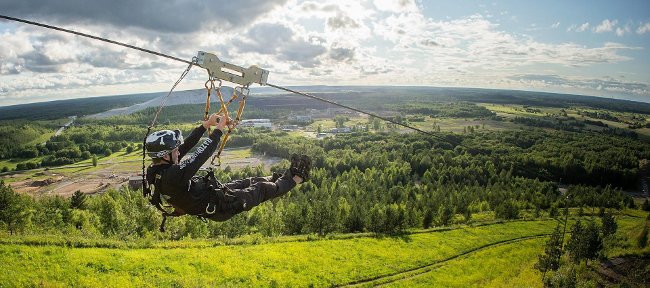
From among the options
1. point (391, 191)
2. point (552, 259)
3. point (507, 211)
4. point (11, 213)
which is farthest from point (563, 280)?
point (11, 213)

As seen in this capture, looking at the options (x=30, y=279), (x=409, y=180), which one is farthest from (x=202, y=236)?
(x=409, y=180)

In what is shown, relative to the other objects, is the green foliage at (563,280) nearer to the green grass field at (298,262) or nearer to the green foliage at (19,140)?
the green grass field at (298,262)

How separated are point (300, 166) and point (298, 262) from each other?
26598 mm

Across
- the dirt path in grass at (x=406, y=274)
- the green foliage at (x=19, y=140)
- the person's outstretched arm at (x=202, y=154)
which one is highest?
the person's outstretched arm at (x=202, y=154)

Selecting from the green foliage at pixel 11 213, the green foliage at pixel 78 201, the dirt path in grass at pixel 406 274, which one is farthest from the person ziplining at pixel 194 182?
the green foliage at pixel 78 201

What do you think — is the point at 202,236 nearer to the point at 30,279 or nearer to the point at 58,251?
the point at 58,251

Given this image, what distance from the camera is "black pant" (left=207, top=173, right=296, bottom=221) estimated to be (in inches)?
271

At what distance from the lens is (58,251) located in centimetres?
2211

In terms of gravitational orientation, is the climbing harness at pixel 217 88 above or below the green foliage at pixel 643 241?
above

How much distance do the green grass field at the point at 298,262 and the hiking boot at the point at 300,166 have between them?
52.4 feet

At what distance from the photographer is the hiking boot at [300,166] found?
7.85m

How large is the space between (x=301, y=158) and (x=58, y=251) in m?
21.4

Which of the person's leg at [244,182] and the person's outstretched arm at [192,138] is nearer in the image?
the person's outstretched arm at [192,138]

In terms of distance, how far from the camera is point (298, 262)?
107ft
